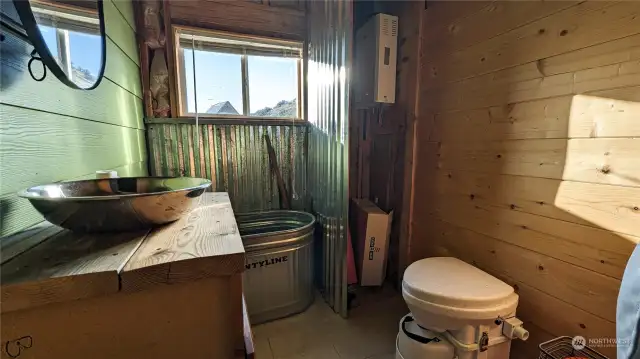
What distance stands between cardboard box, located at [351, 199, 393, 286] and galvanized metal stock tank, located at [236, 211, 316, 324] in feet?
1.33

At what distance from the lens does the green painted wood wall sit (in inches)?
23.1

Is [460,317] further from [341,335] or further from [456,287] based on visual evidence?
[341,335]

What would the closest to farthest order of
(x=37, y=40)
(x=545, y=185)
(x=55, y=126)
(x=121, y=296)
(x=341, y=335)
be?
(x=121, y=296) → (x=37, y=40) → (x=55, y=126) → (x=545, y=185) → (x=341, y=335)

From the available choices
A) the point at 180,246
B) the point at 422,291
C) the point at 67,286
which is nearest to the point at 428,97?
the point at 422,291

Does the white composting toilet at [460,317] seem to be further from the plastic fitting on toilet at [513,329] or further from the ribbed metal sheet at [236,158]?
the ribbed metal sheet at [236,158]

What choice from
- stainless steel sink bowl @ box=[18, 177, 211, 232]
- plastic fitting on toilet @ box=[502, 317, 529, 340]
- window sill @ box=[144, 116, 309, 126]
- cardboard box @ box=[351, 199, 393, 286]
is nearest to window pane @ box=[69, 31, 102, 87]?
stainless steel sink bowl @ box=[18, 177, 211, 232]

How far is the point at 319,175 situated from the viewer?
2.02 metres

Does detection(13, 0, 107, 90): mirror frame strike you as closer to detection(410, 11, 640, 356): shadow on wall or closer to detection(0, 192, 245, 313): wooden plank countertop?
detection(0, 192, 245, 313): wooden plank countertop

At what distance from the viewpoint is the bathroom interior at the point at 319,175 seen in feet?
1.65

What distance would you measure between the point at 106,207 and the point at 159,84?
1699mm

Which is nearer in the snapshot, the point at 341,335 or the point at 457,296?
the point at 457,296

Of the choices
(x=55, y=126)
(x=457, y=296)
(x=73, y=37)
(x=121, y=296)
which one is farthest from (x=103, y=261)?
(x=457, y=296)

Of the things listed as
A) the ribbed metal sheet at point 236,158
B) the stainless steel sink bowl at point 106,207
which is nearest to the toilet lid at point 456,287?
the stainless steel sink bowl at point 106,207

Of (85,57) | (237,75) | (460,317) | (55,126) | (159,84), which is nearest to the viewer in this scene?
(55,126)
